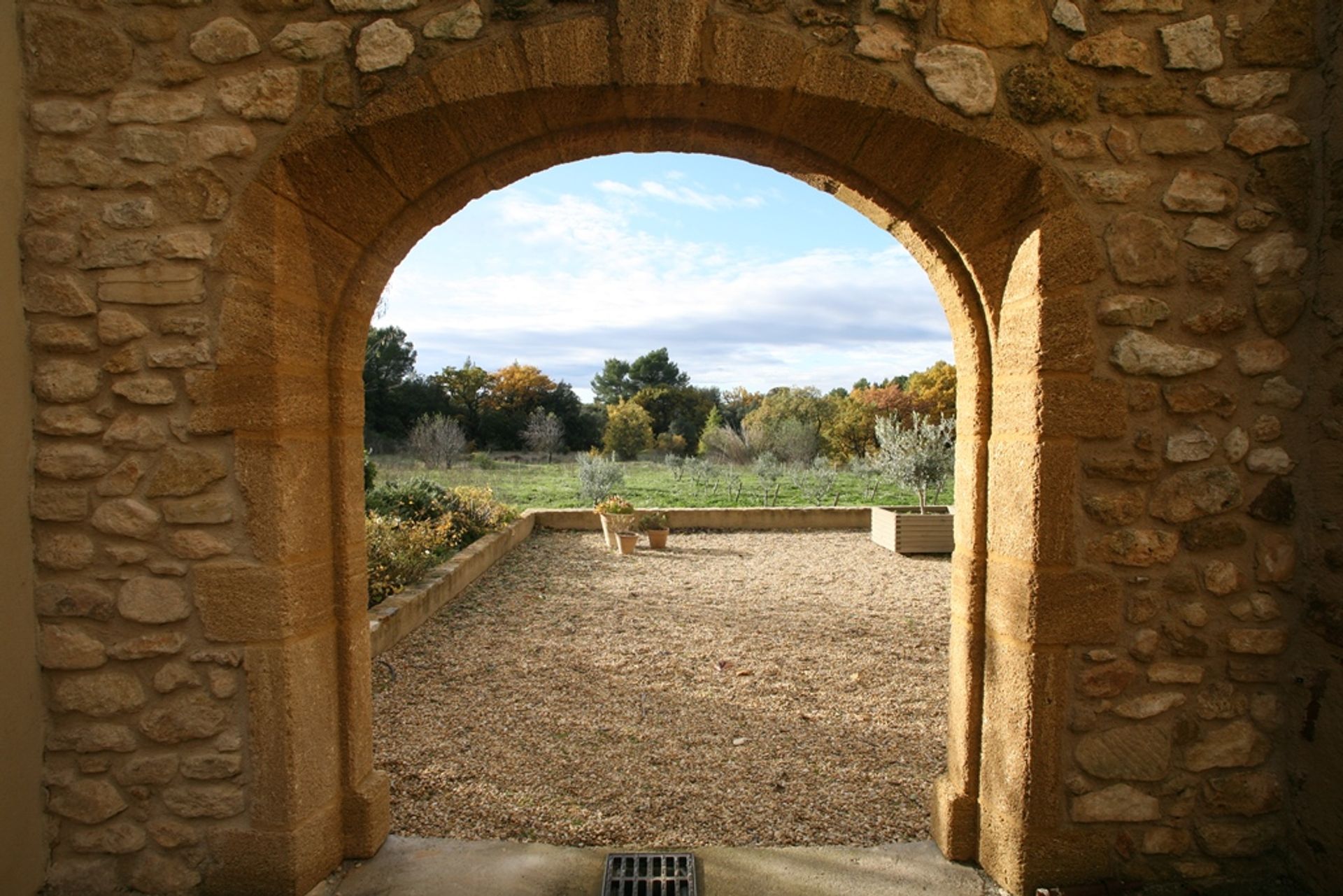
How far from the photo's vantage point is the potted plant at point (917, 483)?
794 cm

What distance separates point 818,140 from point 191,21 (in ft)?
6.29

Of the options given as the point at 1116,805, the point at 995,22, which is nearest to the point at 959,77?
the point at 995,22

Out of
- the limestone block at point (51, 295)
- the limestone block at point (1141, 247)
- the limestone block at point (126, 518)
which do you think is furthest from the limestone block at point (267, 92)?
the limestone block at point (1141, 247)

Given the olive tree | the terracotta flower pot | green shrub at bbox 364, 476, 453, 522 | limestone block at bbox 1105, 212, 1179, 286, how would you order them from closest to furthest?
1. limestone block at bbox 1105, 212, 1179, 286
2. green shrub at bbox 364, 476, 453, 522
3. the terracotta flower pot
4. the olive tree

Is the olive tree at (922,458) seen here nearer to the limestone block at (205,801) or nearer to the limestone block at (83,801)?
the limestone block at (205,801)

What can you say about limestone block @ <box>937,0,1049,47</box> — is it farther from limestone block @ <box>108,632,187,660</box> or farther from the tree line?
the tree line

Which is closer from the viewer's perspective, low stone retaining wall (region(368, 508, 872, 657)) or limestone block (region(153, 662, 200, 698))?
limestone block (region(153, 662, 200, 698))

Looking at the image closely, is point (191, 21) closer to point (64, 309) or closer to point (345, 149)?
point (345, 149)

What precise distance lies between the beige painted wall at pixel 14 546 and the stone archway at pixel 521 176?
490mm

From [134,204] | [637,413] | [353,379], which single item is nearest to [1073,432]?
[353,379]

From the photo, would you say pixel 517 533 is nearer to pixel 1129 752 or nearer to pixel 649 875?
pixel 649 875

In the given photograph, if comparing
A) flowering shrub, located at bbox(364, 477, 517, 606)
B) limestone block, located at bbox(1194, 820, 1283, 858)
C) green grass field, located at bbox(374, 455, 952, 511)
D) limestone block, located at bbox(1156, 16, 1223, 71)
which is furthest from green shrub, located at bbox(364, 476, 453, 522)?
limestone block, located at bbox(1156, 16, 1223, 71)

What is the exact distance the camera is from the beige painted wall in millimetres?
1943

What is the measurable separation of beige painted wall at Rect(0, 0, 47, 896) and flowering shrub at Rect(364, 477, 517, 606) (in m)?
2.63
